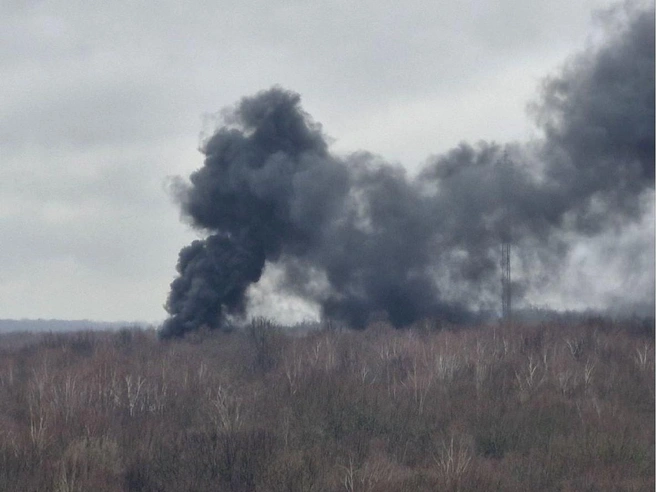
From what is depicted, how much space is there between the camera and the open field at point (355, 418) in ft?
36.9

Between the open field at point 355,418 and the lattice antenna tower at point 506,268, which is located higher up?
the lattice antenna tower at point 506,268

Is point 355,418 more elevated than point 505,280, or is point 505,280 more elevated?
point 505,280

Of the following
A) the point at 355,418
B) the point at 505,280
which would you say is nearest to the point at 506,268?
the point at 505,280

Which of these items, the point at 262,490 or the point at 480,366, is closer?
the point at 262,490

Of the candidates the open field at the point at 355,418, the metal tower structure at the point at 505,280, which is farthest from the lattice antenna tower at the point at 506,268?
the open field at the point at 355,418

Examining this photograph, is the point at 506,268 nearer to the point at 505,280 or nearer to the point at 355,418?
the point at 505,280

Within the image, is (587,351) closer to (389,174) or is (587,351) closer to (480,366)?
(480,366)

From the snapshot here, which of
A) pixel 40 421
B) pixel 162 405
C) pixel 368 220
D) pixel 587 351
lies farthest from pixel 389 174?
pixel 40 421

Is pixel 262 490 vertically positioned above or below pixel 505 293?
below

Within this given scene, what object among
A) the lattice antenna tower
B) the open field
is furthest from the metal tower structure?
the open field

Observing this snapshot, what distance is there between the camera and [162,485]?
432 inches

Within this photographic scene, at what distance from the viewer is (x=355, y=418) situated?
15.0m

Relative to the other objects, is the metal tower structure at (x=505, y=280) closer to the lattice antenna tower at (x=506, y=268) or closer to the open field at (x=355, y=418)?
the lattice antenna tower at (x=506, y=268)

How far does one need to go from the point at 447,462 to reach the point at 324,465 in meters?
1.55
